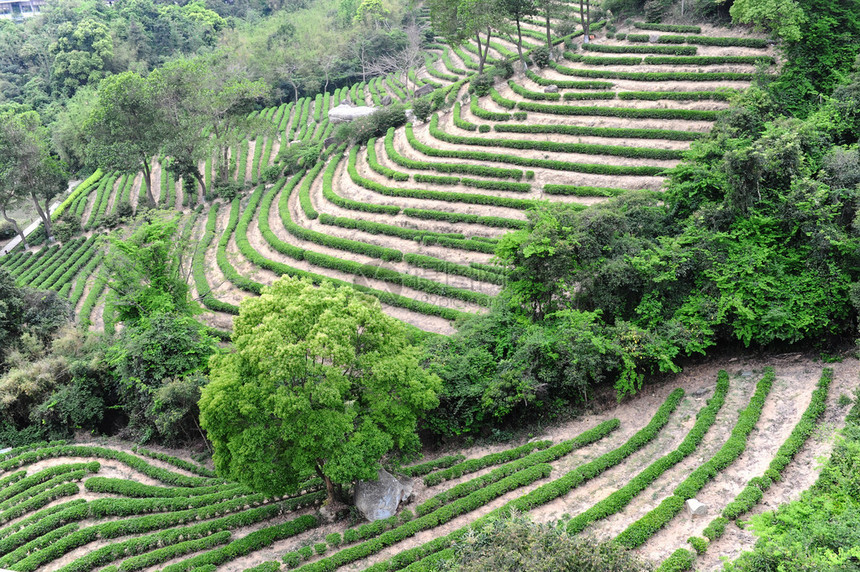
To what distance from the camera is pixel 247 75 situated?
6781cm

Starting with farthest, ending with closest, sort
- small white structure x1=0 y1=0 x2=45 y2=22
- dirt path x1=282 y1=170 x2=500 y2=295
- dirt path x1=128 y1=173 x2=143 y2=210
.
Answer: small white structure x1=0 y1=0 x2=45 y2=22 → dirt path x1=128 y1=173 x2=143 y2=210 → dirt path x1=282 y1=170 x2=500 y2=295

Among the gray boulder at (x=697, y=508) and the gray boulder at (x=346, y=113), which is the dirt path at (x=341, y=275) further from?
the gray boulder at (x=346, y=113)

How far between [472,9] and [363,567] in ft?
129

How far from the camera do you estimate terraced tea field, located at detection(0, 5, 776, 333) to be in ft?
114

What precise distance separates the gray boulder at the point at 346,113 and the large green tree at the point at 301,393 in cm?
4097

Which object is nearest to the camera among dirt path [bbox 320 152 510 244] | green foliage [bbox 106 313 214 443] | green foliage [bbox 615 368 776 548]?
green foliage [bbox 615 368 776 548]

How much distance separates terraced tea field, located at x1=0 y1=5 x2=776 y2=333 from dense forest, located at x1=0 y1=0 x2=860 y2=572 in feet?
0.69

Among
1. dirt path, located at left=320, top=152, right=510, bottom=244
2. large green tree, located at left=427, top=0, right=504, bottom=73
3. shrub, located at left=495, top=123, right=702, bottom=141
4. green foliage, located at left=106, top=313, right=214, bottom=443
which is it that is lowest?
green foliage, located at left=106, top=313, right=214, bottom=443

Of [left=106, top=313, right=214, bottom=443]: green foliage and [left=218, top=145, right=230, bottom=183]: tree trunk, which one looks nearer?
[left=106, top=313, right=214, bottom=443]: green foliage

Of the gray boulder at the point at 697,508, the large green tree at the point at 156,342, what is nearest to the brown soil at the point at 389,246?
the large green tree at the point at 156,342

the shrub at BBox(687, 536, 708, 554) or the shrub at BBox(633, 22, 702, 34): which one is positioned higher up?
the shrub at BBox(633, 22, 702, 34)

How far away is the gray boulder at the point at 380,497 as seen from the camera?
66.5ft

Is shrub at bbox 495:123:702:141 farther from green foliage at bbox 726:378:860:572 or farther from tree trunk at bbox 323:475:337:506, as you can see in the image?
tree trunk at bbox 323:475:337:506

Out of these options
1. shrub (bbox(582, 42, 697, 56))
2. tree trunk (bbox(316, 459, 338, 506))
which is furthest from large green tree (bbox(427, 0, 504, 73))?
tree trunk (bbox(316, 459, 338, 506))
